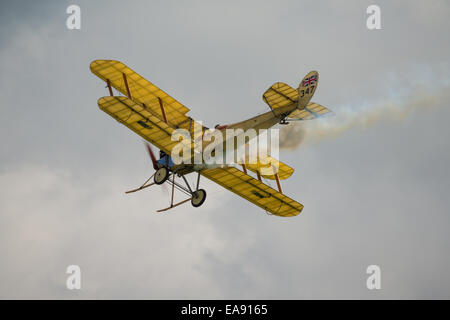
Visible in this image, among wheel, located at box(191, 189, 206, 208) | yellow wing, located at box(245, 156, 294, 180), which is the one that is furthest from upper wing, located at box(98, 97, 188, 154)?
yellow wing, located at box(245, 156, 294, 180)

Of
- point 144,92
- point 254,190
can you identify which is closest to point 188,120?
point 144,92

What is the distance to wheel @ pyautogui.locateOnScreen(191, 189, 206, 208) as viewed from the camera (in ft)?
103

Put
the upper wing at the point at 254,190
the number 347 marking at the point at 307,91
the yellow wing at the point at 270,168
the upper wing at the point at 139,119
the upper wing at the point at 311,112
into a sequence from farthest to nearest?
the yellow wing at the point at 270,168, the upper wing at the point at 254,190, the upper wing at the point at 311,112, the upper wing at the point at 139,119, the number 347 marking at the point at 307,91

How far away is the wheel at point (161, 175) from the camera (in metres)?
31.8

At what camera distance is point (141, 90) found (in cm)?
3303

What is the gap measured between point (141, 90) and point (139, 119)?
3.92 meters

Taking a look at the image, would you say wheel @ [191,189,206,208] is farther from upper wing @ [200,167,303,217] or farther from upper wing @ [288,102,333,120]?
upper wing @ [288,102,333,120]

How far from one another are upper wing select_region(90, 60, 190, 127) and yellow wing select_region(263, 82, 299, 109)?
4924mm

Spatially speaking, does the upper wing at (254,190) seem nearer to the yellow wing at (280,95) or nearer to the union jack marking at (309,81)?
the yellow wing at (280,95)

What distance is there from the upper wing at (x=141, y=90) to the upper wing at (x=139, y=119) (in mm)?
2802

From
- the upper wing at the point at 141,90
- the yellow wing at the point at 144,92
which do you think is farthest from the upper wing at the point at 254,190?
the upper wing at the point at 141,90
